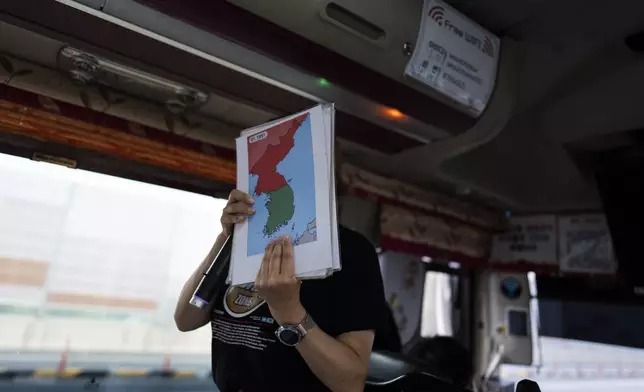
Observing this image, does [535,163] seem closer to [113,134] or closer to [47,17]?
[113,134]

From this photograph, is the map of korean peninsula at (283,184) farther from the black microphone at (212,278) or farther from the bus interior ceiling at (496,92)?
the bus interior ceiling at (496,92)

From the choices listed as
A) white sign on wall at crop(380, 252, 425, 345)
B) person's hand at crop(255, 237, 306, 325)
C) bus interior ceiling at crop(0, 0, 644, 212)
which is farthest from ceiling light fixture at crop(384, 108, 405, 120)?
white sign on wall at crop(380, 252, 425, 345)

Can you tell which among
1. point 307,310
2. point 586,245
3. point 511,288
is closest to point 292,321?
point 307,310

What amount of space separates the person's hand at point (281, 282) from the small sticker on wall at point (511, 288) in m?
3.06

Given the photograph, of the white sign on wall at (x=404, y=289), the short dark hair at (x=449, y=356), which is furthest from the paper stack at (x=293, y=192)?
the white sign on wall at (x=404, y=289)

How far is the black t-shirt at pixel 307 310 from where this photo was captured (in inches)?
34.2

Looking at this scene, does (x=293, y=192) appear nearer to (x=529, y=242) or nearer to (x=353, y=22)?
(x=353, y=22)

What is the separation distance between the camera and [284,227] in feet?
2.59

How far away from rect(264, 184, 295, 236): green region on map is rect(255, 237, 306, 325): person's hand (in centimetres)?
4

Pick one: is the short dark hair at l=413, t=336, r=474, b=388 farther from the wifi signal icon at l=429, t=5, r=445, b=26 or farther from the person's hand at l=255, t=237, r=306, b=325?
the wifi signal icon at l=429, t=5, r=445, b=26

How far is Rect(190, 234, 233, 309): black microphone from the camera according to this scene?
960 mm

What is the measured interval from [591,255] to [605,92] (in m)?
1.35

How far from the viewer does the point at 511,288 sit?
11.2 ft

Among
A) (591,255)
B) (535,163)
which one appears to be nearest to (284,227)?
(535,163)
